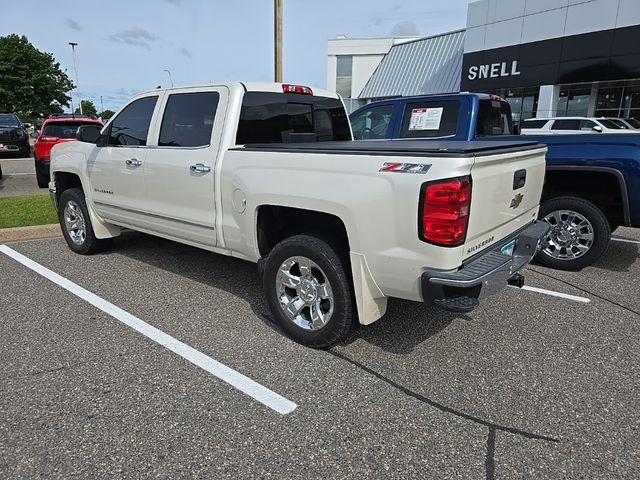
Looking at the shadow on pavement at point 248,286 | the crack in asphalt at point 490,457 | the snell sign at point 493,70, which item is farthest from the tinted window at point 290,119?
the snell sign at point 493,70

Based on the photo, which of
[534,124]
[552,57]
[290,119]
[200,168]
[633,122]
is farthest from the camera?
[552,57]

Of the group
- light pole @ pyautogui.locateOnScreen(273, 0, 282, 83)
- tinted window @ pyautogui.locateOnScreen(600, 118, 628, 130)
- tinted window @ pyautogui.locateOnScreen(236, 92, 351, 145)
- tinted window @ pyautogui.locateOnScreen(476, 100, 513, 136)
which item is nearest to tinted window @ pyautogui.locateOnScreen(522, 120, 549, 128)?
tinted window @ pyautogui.locateOnScreen(600, 118, 628, 130)

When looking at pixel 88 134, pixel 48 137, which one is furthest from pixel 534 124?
pixel 88 134

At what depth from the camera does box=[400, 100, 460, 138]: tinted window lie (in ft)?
20.5

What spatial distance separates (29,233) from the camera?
21.5 feet

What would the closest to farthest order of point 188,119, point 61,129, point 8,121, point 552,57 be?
point 188,119
point 61,129
point 8,121
point 552,57

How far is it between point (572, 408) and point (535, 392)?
22cm

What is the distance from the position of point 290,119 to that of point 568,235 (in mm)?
3322

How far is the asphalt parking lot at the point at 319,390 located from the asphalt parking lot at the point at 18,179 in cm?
705

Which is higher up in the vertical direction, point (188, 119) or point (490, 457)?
point (188, 119)

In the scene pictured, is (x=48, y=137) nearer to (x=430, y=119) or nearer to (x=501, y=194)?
(x=430, y=119)

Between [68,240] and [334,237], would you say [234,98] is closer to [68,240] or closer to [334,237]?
[334,237]

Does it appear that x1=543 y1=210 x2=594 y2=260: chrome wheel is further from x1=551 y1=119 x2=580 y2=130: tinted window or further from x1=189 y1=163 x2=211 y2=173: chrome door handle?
x1=551 y1=119 x2=580 y2=130: tinted window

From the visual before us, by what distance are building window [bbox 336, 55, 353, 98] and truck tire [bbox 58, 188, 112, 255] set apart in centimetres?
2947
